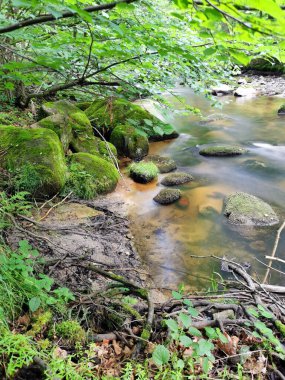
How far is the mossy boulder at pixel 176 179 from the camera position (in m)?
7.43

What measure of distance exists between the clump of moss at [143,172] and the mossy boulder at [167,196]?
79 centimetres

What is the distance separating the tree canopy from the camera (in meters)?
1.27

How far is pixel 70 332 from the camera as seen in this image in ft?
6.55

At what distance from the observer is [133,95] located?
2.54 metres

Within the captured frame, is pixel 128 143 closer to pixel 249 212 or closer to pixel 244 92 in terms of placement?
pixel 249 212

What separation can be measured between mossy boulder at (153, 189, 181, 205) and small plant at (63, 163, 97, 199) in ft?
4.44

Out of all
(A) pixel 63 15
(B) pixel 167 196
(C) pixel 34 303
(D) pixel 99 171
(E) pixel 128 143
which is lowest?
(B) pixel 167 196

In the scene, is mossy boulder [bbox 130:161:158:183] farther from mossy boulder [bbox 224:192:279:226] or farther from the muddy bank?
mossy boulder [bbox 224:192:279:226]

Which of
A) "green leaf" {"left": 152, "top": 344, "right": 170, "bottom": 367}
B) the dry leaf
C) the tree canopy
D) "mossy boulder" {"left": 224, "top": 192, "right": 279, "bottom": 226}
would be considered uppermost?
the tree canopy

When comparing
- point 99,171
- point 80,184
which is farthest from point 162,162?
point 80,184

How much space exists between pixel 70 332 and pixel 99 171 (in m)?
4.83

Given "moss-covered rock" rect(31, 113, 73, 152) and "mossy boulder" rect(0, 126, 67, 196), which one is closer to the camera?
"mossy boulder" rect(0, 126, 67, 196)

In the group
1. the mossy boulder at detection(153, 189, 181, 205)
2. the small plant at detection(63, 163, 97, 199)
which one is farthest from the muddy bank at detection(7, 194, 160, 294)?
the mossy boulder at detection(153, 189, 181, 205)

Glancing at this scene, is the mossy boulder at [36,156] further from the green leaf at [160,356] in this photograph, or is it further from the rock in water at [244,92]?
the rock in water at [244,92]
